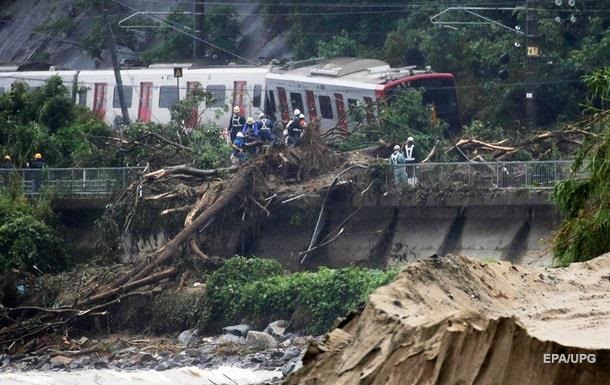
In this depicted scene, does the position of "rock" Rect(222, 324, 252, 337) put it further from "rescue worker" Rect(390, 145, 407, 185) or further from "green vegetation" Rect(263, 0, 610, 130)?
"green vegetation" Rect(263, 0, 610, 130)

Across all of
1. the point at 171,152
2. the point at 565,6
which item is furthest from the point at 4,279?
the point at 565,6

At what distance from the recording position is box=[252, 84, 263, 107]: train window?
47.8 metres

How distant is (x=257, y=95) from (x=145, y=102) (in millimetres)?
4881

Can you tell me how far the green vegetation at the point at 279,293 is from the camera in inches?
1282

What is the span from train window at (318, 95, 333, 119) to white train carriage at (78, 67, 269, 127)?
2152 millimetres

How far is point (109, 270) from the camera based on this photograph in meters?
36.1

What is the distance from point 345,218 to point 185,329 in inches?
198

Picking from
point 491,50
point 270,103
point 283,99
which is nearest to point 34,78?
point 270,103

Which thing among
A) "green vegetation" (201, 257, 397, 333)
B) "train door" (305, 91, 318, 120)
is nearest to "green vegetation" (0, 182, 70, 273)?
"green vegetation" (201, 257, 397, 333)

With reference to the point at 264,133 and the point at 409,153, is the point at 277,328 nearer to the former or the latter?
the point at 409,153

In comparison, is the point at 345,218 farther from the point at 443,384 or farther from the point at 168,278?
the point at 443,384

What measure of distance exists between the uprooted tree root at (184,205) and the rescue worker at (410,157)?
5.57ft

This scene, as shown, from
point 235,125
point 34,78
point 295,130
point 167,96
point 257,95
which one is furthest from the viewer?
point 34,78

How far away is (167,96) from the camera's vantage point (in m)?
50.9
